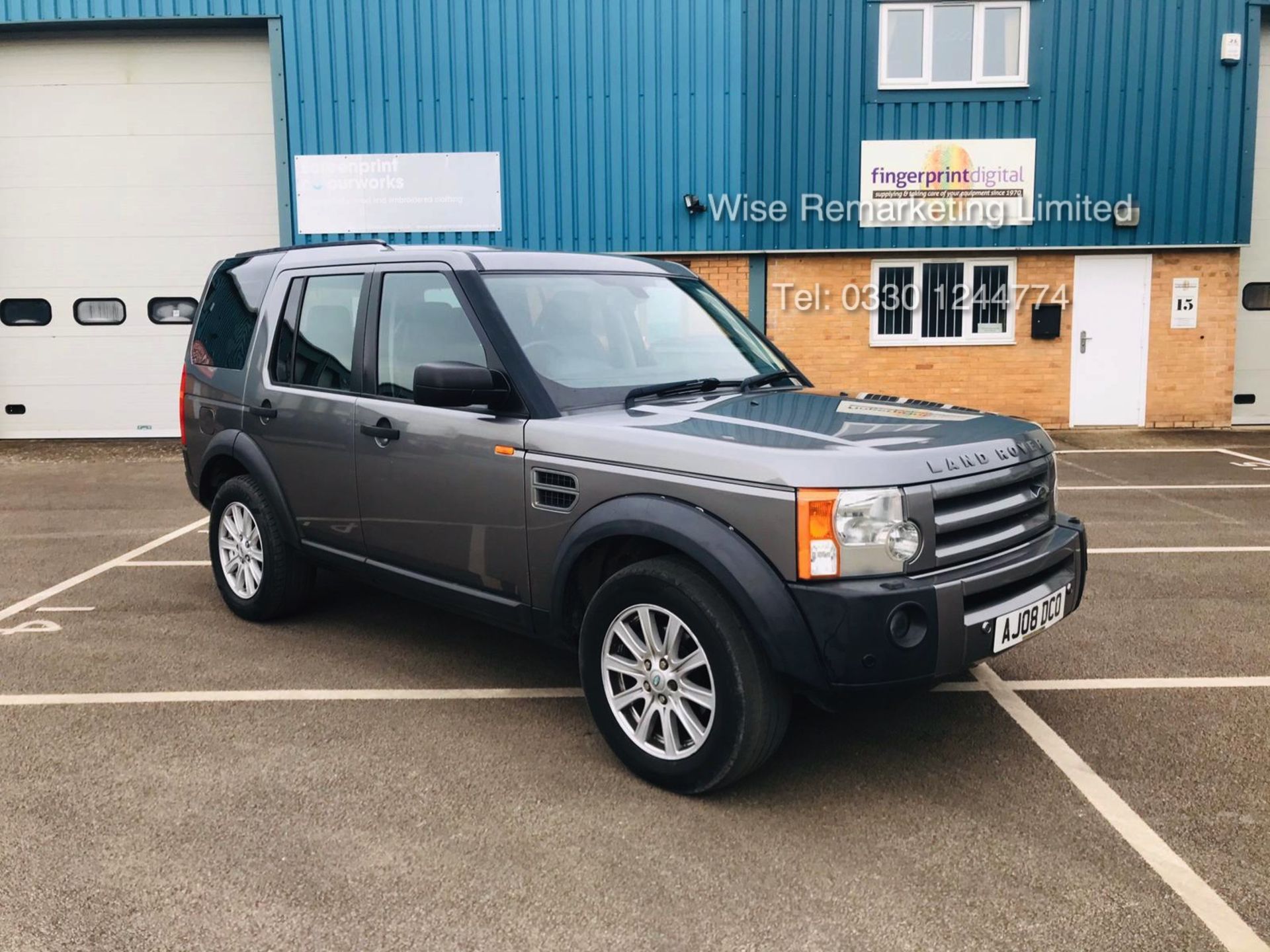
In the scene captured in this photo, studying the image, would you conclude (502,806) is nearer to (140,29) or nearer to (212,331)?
(212,331)

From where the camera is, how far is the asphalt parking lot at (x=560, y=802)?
287cm

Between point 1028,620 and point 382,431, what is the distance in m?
2.57

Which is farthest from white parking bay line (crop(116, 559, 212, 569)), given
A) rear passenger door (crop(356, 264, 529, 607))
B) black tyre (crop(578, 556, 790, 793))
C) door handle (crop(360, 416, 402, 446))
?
black tyre (crop(578, 556, 790, 793))

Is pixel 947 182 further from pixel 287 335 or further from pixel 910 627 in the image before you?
pixel 910 627

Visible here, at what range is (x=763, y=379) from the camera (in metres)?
4.64

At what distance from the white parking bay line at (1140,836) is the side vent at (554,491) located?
1.89 meters

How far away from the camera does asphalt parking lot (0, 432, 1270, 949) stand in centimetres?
287

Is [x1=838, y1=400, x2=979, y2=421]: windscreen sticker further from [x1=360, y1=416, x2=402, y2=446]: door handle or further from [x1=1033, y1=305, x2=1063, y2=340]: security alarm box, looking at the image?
[x1=1033, y1=305, x2=1063, y2=340]: security alarm box

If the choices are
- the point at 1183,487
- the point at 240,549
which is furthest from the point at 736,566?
the point at 1183,487

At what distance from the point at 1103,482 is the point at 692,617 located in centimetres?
816

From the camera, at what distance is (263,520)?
538 cm

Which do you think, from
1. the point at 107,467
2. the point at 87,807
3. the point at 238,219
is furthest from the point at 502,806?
the point at 238,219

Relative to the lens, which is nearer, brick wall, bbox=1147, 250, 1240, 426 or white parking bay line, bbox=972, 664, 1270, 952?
white parking bay line, bbox=972, 664, 1270, 952

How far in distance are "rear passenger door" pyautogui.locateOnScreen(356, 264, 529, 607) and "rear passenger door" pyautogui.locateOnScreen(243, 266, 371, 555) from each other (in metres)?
0.11
